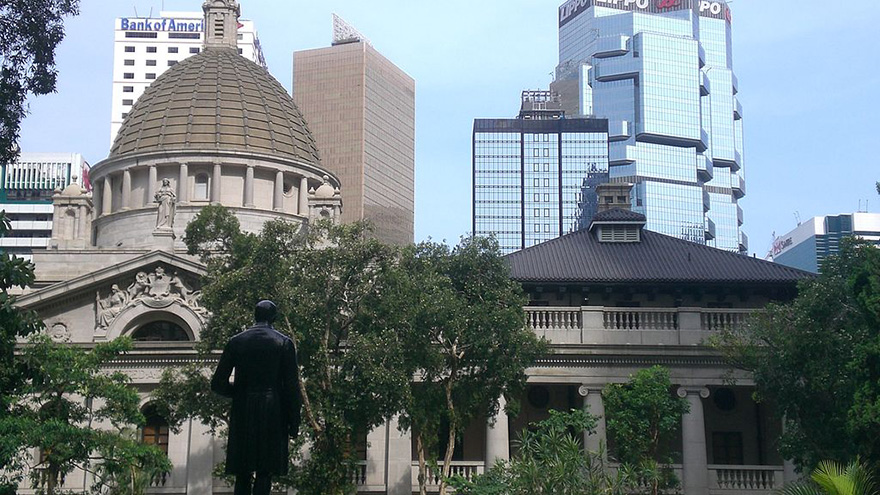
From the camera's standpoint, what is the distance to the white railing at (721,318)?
49.2m

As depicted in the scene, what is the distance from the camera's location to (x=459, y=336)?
40.9 meters

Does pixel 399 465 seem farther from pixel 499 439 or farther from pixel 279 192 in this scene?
pixel 279 192

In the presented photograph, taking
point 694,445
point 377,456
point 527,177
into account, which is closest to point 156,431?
point 377,456

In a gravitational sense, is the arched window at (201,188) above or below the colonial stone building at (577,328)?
above

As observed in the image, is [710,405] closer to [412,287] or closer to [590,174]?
[412,287]

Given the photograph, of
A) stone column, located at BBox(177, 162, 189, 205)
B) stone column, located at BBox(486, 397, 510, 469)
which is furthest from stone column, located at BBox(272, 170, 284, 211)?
stone column, located at BBox(486, 397, 510, 469)

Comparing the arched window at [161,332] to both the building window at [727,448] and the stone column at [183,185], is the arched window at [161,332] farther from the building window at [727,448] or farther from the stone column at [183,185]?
the building window at [727,448]

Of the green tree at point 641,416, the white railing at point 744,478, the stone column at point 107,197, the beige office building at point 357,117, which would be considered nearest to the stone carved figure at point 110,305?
the green tree at point 641,416

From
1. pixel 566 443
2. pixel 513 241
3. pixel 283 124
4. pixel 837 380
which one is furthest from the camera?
pixel 513 241

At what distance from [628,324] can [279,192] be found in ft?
96.6

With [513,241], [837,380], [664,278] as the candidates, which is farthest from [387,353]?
[513,241]

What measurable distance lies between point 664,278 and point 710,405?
5843 mm

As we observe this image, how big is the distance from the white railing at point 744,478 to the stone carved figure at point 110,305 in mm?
24484

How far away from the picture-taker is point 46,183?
162750mm
